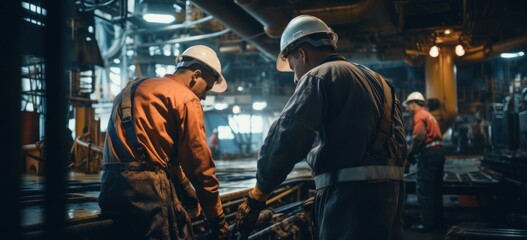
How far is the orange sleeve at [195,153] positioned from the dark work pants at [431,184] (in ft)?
16.3

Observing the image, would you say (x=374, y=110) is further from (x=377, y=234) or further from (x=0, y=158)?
(x=0, y=158)

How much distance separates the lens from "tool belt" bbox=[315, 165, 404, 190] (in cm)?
250

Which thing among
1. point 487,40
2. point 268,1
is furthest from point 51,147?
point 487,40

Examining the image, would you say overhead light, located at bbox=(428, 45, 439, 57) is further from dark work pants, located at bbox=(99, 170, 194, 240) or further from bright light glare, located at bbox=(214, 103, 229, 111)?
bright light glare, located at bbox=(214, 103, 229, 111)

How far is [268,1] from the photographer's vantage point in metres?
7.45

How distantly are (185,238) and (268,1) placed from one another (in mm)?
5270

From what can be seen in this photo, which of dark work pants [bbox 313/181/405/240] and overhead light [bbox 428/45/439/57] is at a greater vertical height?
overhead light [bbox 428/45/439/57]

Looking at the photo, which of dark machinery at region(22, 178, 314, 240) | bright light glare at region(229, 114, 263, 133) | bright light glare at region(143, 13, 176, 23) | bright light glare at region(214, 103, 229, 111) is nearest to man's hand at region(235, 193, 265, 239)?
dark machinery at region(22, 178, 314, 240)

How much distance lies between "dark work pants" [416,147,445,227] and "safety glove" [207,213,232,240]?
4731mm

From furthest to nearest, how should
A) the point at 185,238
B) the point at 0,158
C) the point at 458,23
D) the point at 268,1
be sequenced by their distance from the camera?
the point at 458,23
the point at 268,1
the point at 185,238
the point at 0,158

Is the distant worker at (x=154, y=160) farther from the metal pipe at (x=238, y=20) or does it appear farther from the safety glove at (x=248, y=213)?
the metal pipe at (x=238, y=20)

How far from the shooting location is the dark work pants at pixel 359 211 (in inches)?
97.3

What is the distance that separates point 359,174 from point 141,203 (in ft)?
4.60

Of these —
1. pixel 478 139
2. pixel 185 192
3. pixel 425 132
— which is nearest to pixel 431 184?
pixel 425 132
